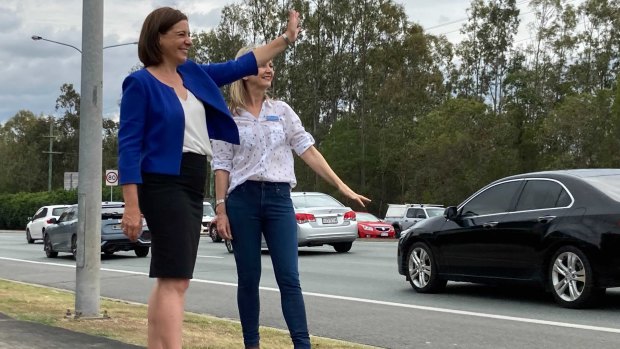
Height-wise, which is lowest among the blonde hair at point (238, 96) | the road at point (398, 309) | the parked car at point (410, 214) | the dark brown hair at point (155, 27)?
the road at point (398, 309)

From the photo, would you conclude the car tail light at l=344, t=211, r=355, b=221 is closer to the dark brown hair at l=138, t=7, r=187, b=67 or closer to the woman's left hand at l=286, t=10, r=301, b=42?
the woman's left hand at l=286, t=10, r=301, b=42

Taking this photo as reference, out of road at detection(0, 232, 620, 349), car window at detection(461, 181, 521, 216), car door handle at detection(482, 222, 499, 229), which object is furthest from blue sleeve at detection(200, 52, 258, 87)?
car window at detection(461, 181, 521, 216)

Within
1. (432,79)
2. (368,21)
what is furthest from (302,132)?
(432,79)

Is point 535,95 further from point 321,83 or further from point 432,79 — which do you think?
point 321,83

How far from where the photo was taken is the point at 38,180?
106438 mm

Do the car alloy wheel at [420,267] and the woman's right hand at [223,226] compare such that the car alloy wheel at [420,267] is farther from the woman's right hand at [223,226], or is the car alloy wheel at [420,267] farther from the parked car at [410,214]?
the parked car at [410,214]

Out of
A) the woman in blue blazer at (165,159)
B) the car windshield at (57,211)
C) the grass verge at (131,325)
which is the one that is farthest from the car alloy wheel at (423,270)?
the car windshield at (57,211)

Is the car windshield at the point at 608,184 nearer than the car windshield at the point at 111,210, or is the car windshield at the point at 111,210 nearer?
the car windshield at the point at 608,184

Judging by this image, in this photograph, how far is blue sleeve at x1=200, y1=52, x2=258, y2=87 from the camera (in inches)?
180

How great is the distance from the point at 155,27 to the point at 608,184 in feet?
21.8

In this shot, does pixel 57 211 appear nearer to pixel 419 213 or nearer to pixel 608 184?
pixel 419 213

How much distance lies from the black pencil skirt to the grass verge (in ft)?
8.14

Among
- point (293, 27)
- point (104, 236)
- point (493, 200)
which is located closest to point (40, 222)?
point (104, 236)

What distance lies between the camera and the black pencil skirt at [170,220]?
13.2ft
